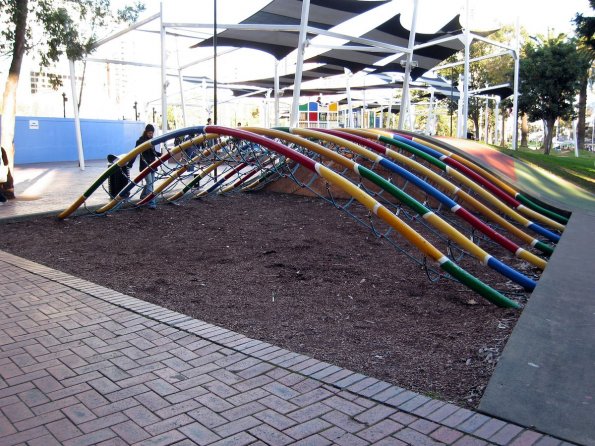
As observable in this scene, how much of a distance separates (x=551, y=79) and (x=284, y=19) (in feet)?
49.3

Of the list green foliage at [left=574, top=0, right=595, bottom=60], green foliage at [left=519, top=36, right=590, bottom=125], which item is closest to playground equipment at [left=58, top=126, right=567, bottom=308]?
green foliage at [left=574, top=0, right=595, bottom=60]

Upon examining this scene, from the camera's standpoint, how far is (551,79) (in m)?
24.7

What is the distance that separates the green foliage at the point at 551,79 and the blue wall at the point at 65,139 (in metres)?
21.2

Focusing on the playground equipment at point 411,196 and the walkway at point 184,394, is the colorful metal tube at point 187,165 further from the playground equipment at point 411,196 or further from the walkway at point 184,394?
the walkway at point 184,394

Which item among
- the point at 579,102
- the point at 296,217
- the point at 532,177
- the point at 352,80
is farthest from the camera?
the point at 579,102

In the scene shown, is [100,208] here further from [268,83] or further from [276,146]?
[268,83]

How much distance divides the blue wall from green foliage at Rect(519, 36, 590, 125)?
69.4 feet

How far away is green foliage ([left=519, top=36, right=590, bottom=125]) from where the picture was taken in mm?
24391

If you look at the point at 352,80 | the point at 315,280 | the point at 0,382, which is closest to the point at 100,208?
the point at 315,280

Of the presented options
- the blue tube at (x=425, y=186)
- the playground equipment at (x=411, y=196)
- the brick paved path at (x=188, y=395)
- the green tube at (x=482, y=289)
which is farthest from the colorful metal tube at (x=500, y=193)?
the brick paved path at (x=188, y=395)

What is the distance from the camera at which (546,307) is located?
4398 millimetres

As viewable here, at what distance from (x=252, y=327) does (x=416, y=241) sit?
5.76 feet

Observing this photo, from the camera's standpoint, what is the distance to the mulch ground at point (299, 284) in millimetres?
3932

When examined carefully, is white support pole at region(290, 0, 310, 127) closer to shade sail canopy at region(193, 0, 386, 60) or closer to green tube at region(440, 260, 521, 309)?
shade sail canopy at region(193, 0, 386, 60)
